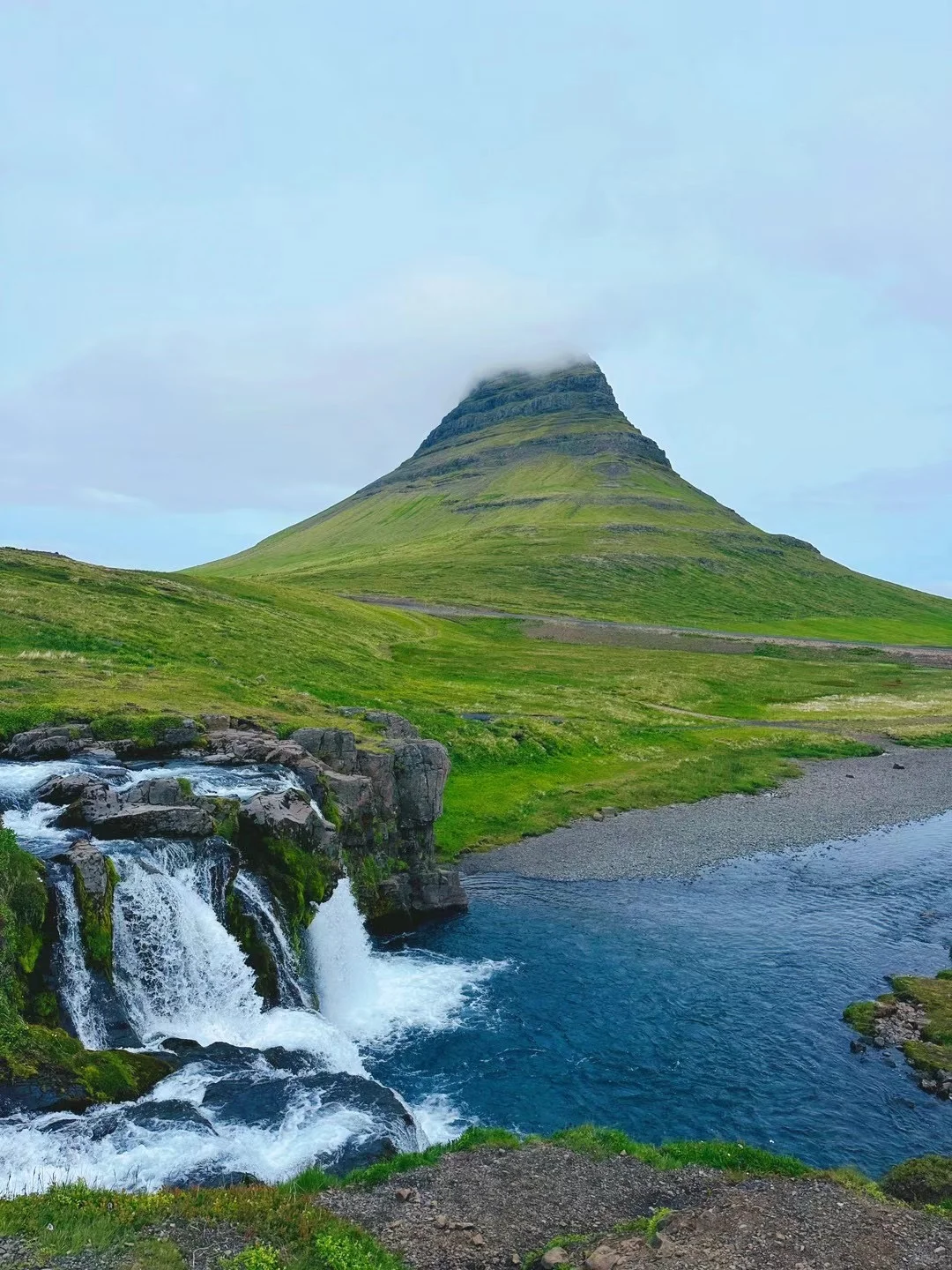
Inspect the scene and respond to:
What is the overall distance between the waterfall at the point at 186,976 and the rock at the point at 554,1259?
1417 cm

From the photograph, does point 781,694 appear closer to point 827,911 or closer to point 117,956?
point 827,911

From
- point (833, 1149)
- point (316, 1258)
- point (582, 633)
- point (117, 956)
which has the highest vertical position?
point (582, 633)

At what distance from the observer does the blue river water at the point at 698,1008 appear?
29.6 meters

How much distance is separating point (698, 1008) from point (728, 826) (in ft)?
110

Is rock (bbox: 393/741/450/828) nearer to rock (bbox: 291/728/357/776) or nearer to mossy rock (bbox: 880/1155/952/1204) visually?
rock (bbox: 291/728/357/776)

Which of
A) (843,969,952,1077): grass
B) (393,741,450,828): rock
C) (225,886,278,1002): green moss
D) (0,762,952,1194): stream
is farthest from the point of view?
(393,741,450,828): rock

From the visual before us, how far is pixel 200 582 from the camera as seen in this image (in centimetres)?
15262

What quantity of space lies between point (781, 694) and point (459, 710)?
7262 centimetres

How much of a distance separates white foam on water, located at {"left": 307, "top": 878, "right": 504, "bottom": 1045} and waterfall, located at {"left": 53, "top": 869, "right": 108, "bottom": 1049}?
10877 mm

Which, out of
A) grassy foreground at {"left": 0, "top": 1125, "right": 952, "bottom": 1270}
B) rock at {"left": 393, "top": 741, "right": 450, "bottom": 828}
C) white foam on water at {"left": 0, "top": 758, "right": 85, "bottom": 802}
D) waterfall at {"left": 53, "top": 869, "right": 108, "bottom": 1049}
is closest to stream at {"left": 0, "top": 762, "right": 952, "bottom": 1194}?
waterfall at {"left": 53, "top": 869, "right": 108, "bottom": 1049}

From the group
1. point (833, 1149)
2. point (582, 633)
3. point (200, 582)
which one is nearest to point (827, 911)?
point (833, 1149)

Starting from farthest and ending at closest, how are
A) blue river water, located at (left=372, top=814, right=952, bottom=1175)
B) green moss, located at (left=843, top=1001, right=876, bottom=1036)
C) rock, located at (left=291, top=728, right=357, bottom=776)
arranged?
rock, located at (left=291, top=728, right=357, bottom=776) < green moss, located at (left=843, top=1001, right=876, bottom=1036) < blue river water, located at (left=372, top=814, right=952, bottom=1175)

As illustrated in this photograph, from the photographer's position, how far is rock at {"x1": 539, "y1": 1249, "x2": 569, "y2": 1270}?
746 inches

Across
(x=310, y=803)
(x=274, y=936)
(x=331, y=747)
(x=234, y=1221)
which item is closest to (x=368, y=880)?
(x=310, y=803)
